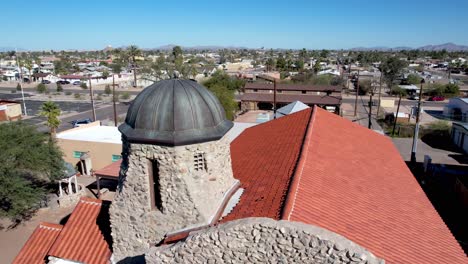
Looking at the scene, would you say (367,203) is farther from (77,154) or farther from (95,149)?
(77,154)

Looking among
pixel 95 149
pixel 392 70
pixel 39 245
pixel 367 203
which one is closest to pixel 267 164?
pixel 367 203

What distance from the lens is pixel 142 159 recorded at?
28.2 ft

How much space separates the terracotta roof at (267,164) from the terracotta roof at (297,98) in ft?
97.7

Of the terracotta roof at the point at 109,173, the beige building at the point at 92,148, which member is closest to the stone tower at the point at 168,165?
the terracotta roof at the point at 109,173

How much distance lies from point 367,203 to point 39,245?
1103 centimetres

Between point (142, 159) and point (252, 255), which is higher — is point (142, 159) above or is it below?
above

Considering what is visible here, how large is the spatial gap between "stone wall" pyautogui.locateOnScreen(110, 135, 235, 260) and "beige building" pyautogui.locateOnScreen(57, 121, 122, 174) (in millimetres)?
16687

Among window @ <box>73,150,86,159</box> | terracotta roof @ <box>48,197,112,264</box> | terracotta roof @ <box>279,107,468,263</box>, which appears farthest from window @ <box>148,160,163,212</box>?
window @ <box>73,150,86,159</box>

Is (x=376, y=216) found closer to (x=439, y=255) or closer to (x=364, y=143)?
(x=439, y=255)

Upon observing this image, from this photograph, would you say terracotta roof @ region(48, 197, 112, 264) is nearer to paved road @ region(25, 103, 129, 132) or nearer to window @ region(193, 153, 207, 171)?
window @ region(193, 153, 207, 171)

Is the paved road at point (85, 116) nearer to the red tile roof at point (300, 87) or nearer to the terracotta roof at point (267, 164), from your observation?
the red tile roof at point (300, 87)

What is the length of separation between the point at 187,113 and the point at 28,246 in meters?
7.95

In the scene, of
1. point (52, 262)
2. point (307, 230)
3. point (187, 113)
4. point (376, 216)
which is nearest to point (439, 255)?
point (376, 216)

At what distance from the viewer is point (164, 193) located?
334 inches
